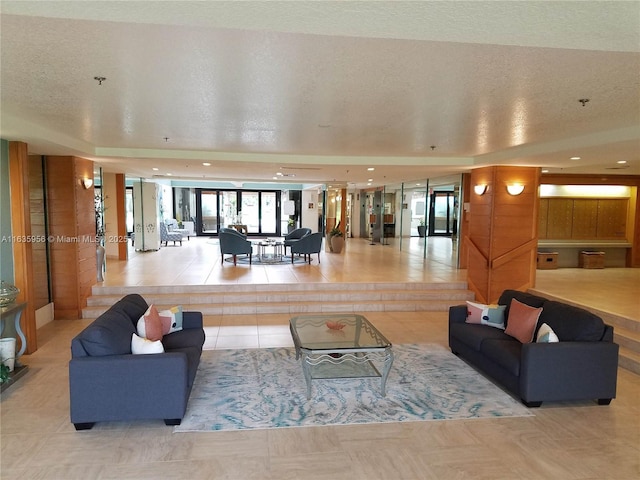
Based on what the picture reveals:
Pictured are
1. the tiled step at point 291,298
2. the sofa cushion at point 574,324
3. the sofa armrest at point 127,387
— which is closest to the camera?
the sofa armrest at point 127,387

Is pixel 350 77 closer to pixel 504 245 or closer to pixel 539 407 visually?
pixel 539 407

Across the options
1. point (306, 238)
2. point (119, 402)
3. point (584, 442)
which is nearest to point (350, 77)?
point (119, 402)

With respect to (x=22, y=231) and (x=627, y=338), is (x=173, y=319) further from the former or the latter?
(x=627, y=338)

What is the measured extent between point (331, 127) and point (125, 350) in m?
3.12

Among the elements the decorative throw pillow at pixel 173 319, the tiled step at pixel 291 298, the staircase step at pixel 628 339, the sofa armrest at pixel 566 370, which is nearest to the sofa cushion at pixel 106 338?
the decorative throw pillow at pixel 173 319

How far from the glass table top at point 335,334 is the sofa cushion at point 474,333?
101cm

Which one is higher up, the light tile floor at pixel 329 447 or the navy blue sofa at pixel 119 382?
the navy blue sofa at pixel 119 382

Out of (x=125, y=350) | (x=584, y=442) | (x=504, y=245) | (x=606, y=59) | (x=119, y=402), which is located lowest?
(x=584, y=442)

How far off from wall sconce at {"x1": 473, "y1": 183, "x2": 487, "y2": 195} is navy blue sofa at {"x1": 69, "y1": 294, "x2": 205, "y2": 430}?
20.4 feet

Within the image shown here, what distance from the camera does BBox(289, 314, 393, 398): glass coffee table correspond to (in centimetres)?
391

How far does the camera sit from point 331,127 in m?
4.73

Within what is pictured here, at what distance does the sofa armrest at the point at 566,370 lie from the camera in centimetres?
368

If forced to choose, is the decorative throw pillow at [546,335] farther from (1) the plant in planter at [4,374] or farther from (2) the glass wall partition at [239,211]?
(2) the glass wall partition at [239,211]

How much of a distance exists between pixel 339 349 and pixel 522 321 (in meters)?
2.01
